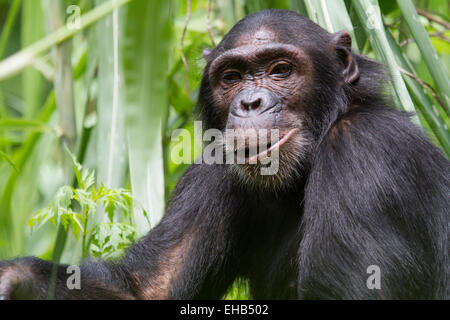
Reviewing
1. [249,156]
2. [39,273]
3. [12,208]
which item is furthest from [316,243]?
[12,208]

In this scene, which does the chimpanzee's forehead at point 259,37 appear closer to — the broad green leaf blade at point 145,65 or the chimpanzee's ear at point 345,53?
the chimpanzee's ear at point 345,53

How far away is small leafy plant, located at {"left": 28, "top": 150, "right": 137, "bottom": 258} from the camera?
12.6 ft

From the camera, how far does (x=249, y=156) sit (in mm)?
4141

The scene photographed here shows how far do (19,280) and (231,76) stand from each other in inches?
79.5

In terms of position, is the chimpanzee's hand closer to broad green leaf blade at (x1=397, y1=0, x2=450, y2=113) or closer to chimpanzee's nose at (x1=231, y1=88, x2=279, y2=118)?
chimpanzee's nose at (x1=231, y1=88, x2=279, y2=118)

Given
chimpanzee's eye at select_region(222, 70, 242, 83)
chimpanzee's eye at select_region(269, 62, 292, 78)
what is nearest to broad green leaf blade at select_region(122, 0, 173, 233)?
chimpanzee's eye at select_region(269, 62, 292, 78)

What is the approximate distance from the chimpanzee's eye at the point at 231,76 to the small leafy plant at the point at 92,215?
112cm

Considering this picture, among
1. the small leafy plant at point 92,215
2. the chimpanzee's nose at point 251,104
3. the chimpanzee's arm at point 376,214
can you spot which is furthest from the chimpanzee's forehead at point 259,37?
the small leafy plant at point 92,215

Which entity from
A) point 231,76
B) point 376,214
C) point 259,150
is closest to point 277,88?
point 231,76

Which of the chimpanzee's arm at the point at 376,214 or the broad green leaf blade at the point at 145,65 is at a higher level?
the chimpanzee's arm at the point at 376,214

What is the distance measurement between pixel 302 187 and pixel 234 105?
80cm

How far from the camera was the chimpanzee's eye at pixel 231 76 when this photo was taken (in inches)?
184

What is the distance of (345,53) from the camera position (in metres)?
4.64
